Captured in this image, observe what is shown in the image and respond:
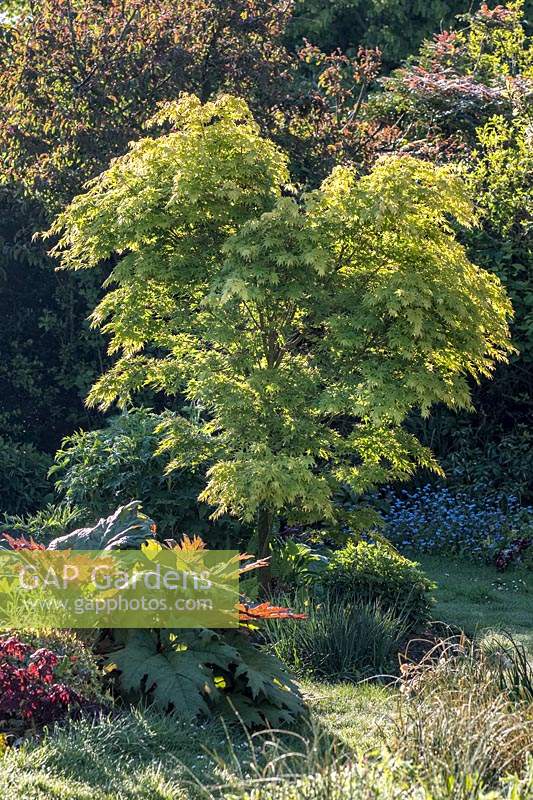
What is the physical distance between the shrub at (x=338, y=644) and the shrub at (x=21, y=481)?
17.9 feet

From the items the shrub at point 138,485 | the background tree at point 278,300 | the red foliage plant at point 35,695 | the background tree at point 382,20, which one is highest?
the background tree at point 382,20

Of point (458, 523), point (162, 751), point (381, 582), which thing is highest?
point (458, 523)

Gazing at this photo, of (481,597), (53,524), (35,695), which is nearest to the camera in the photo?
(35,695)

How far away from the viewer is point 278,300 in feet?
24.3

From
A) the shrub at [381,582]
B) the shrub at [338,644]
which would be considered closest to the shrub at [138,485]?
the shrub at [381,582]

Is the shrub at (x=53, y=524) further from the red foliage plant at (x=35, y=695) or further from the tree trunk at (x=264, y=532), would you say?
the red foliage plant at (x=35, y=695)

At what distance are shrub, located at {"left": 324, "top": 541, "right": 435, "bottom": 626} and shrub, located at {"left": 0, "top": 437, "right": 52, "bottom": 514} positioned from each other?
494 cm

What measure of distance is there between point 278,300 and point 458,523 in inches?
175

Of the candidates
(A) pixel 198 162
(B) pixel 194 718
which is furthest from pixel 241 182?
(B) pixel 194 718

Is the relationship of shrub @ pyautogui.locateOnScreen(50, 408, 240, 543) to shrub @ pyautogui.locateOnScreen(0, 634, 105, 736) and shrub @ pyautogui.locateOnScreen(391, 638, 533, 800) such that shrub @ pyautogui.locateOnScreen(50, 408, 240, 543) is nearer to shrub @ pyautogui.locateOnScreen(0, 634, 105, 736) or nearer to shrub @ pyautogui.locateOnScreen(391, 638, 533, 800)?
shrub @ pyautogui.locateOnScreen(0, 634, 105, 736)

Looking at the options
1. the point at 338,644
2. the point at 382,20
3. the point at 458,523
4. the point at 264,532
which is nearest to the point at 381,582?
the point at 338,644

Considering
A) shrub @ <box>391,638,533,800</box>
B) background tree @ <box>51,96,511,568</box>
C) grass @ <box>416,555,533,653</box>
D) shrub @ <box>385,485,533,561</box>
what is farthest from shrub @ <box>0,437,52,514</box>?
shrub @ <box>391,638,533,800</box>

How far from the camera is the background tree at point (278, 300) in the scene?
6844mm

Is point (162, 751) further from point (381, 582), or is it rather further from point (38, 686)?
point (381, 582)
